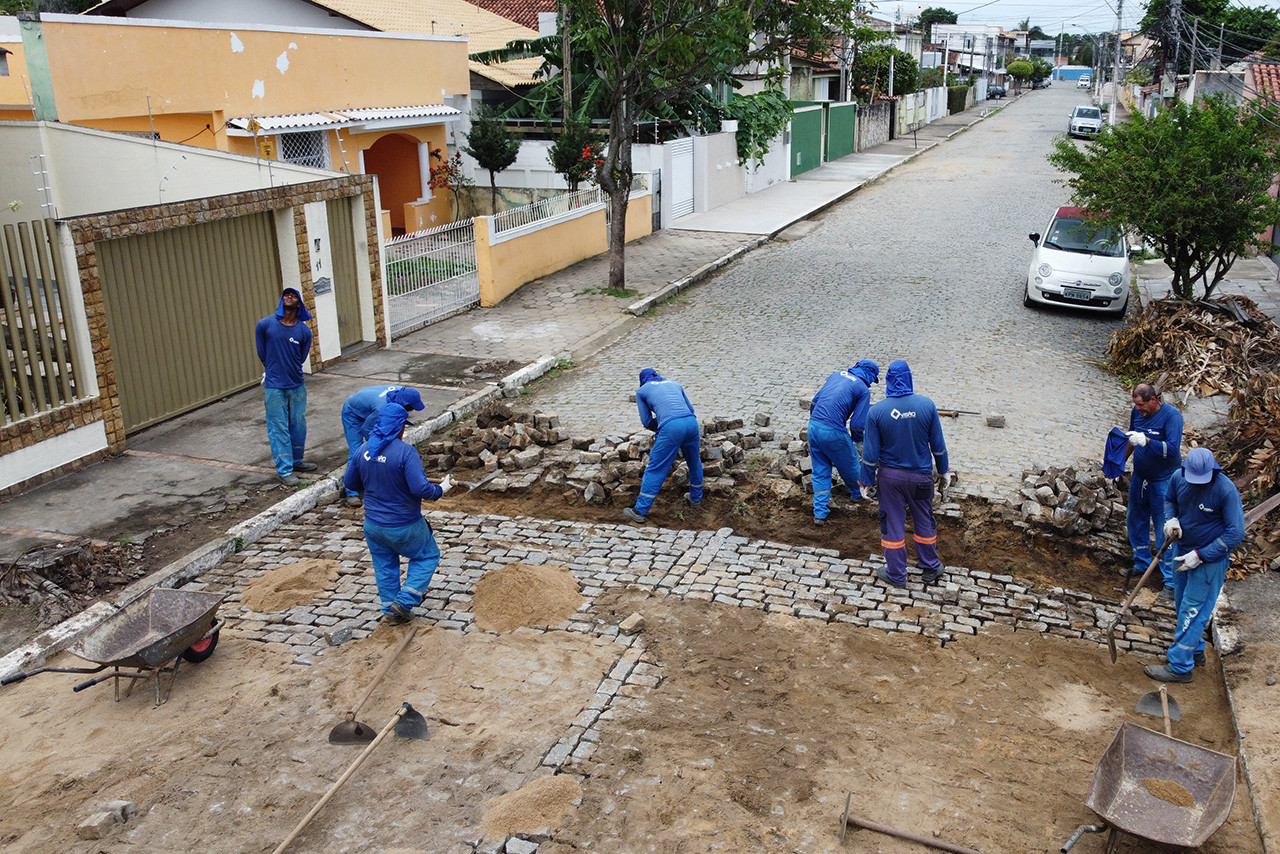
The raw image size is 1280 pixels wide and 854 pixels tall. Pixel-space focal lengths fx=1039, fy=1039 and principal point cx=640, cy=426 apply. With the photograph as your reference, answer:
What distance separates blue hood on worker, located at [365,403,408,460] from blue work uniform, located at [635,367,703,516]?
2528 mm

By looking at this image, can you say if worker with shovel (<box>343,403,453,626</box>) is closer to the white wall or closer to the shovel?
the shovel

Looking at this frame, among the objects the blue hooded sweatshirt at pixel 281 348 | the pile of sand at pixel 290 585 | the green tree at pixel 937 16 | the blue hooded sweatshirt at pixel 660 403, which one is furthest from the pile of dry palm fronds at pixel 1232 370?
the green tree at pixel 937 16

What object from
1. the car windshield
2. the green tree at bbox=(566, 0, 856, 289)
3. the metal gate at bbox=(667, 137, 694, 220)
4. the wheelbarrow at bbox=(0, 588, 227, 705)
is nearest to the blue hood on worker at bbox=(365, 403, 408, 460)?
the wheelbarrow at bbox=(0, 588, 227, 705)

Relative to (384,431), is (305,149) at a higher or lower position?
higher

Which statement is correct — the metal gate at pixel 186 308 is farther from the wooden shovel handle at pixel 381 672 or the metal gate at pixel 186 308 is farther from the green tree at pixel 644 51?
the green tree at pixel 644 51

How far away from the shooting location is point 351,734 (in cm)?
594

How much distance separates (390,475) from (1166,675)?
524 cm

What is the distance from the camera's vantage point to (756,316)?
53.5 ft

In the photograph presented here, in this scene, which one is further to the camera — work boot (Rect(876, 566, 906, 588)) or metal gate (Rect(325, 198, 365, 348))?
metal gate (Rect(325, 198, 365, 348))

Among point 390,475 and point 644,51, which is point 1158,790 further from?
point 644,51

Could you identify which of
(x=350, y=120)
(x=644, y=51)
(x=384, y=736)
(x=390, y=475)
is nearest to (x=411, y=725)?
(x=384, y=736)

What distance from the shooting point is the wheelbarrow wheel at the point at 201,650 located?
6.74m

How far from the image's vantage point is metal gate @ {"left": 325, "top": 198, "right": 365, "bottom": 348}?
537 inches

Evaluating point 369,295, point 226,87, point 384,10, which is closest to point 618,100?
point 369,295
